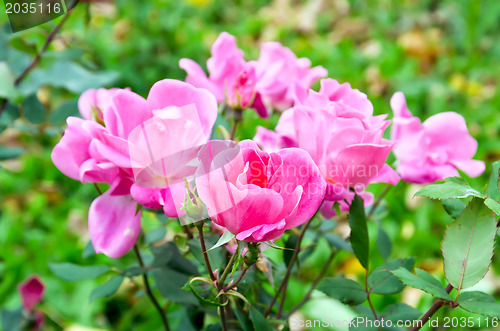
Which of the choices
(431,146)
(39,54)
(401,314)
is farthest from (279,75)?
(39,54)

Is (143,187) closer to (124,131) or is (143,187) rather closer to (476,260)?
(124,131)

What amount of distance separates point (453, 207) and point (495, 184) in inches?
1.7

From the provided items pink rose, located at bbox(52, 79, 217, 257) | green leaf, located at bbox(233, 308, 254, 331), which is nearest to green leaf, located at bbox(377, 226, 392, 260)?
green leaf, located at bbox(233, 308, 254, 331)

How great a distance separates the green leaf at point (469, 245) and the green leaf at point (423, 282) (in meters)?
0.01

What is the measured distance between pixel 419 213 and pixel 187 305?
96 cm

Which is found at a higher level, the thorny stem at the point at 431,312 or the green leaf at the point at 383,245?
the thorny stem at the point at 431,312

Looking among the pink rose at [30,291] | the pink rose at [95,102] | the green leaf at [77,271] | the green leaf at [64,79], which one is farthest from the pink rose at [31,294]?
the pink rose at [95,102]

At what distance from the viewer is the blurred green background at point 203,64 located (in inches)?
34.2

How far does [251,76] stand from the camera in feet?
1.74

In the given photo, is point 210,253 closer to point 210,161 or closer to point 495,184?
point 210,161

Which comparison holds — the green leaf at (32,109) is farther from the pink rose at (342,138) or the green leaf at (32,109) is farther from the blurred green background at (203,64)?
the pink rose at (342,138)

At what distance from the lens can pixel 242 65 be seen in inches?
21.6

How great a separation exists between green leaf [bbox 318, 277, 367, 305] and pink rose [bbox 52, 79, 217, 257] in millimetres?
189

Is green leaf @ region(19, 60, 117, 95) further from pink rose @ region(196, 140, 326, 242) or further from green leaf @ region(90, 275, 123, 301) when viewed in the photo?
pink rose @ region(196, 140, 326, 242)
